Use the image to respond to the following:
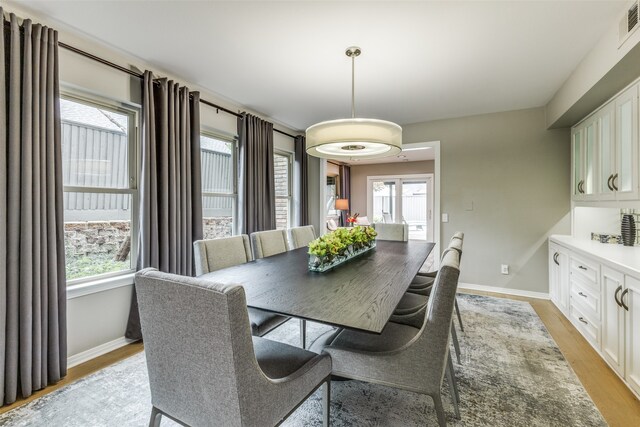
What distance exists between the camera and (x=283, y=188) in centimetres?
482

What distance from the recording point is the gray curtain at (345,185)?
836cm

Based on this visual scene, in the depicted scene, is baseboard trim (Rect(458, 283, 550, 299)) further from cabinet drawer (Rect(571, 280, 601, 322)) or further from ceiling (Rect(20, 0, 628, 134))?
ceiling (Rect(20, 0, 628, 134))

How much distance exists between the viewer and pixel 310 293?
1.50 meters

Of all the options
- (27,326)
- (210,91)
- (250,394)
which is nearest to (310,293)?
(250,394)

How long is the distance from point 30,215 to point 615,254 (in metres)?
4.15

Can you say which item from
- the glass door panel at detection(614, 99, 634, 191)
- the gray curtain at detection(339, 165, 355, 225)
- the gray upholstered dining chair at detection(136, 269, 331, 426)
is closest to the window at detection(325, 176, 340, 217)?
the gray curtain at detection(339, 165, 355, 225)

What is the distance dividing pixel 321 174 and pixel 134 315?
3506mm

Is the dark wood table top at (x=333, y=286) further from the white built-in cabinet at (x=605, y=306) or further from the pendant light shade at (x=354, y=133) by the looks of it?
the white built-in cabinet at (x=605, y=306)

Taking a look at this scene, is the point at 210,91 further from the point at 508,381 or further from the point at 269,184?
the point at 508,381

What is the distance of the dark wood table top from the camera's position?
1.24 meters

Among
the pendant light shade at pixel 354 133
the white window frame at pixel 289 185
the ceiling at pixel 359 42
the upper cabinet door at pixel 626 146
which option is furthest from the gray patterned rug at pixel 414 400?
the white window frame at pixel 289 185

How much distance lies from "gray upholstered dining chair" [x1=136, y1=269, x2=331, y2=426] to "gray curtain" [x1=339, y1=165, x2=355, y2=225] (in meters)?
7.16

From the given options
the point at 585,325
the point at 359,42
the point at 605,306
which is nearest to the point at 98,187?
the point at 359,42

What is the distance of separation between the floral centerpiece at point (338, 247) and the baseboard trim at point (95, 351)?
186cm
